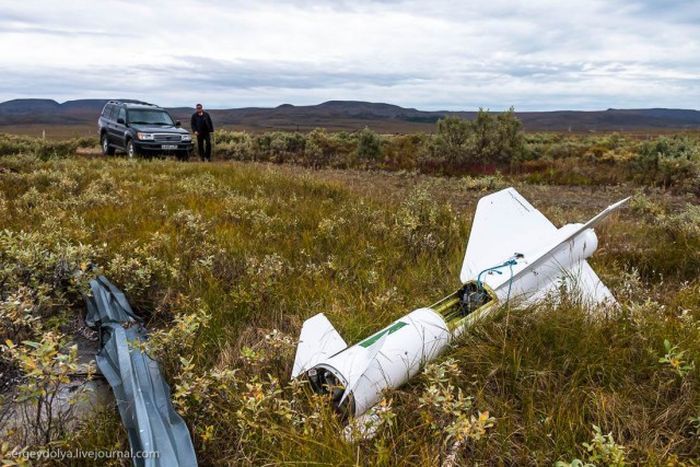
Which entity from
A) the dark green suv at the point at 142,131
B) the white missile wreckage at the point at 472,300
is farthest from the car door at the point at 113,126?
the white missile wreckage at the point at 472,300

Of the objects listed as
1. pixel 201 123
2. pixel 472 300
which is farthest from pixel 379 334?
pixel 201 123

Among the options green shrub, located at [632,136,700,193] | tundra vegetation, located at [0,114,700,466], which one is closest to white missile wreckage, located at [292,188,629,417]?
tundra vegetation, located at [0,114,700,466]

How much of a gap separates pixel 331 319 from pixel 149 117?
1766cm

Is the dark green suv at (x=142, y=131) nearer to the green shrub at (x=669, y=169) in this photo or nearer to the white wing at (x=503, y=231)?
the white wing at (x=503, y=231)

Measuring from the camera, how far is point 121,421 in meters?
2.69

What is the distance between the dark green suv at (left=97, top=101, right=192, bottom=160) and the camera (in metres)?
17.2

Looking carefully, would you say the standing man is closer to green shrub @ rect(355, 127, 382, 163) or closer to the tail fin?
green shrub @ rect(355, 127, 382, 163)

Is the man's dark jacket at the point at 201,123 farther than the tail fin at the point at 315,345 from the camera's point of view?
Yes

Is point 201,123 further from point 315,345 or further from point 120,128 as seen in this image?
point 315,345

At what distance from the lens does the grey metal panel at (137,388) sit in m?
2.37

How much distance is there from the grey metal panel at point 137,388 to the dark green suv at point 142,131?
14758mm

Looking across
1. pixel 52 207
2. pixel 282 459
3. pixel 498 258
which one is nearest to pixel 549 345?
pixel 498 258

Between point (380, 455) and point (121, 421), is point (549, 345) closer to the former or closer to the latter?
point (380, 455)

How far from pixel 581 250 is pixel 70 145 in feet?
87.7
